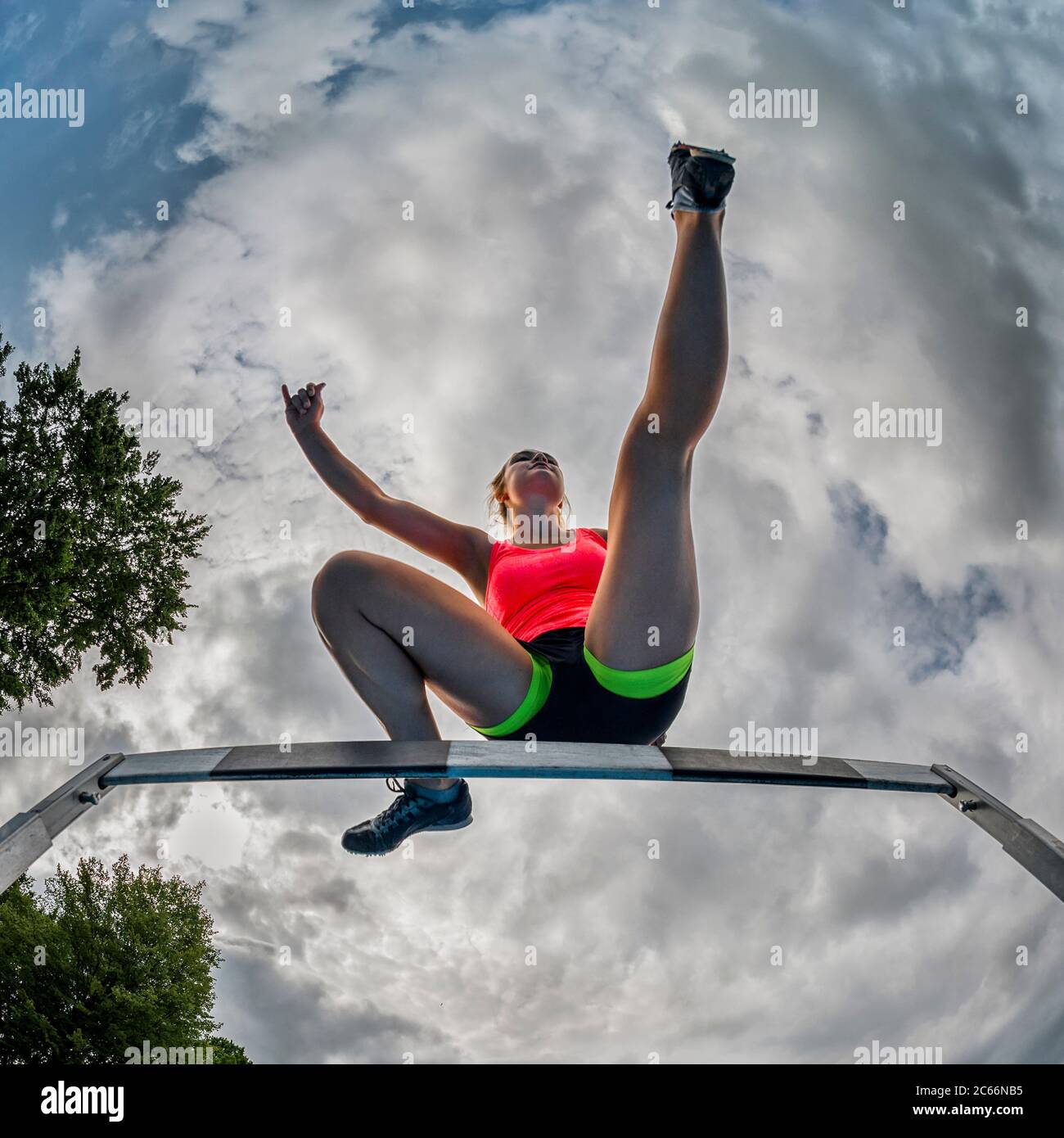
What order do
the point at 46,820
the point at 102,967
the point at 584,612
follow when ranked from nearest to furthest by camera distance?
1. the point at 46,820
2. the point at 584,612
3. the point at 102,967

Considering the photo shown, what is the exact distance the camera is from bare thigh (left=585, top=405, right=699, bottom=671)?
1.53 meters

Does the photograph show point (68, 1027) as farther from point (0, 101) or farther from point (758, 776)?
point (758, 776)

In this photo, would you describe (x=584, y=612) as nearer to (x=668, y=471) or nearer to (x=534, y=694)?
(x=534, y=694)

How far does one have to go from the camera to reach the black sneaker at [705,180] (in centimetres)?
147

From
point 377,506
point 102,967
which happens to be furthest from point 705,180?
point 102,967

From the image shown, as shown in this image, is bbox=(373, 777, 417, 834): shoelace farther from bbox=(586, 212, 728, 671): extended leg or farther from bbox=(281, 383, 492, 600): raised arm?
bbox=(281, 383, 492, 600): raised arm

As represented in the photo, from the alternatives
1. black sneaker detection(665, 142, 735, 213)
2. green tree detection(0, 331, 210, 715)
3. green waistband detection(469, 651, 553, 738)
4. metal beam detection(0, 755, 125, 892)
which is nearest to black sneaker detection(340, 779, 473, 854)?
green waistband detection(469, 651, 553, 738)

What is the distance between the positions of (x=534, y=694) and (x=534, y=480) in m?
1.03

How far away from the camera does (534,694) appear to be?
187 centimetres

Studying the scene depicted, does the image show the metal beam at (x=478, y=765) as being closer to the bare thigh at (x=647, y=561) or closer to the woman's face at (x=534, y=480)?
the bare thigh at (x=647, y=561)

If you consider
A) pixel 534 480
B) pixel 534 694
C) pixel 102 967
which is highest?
pixel 534 480

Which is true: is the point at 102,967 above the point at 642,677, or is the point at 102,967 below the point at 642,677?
below
